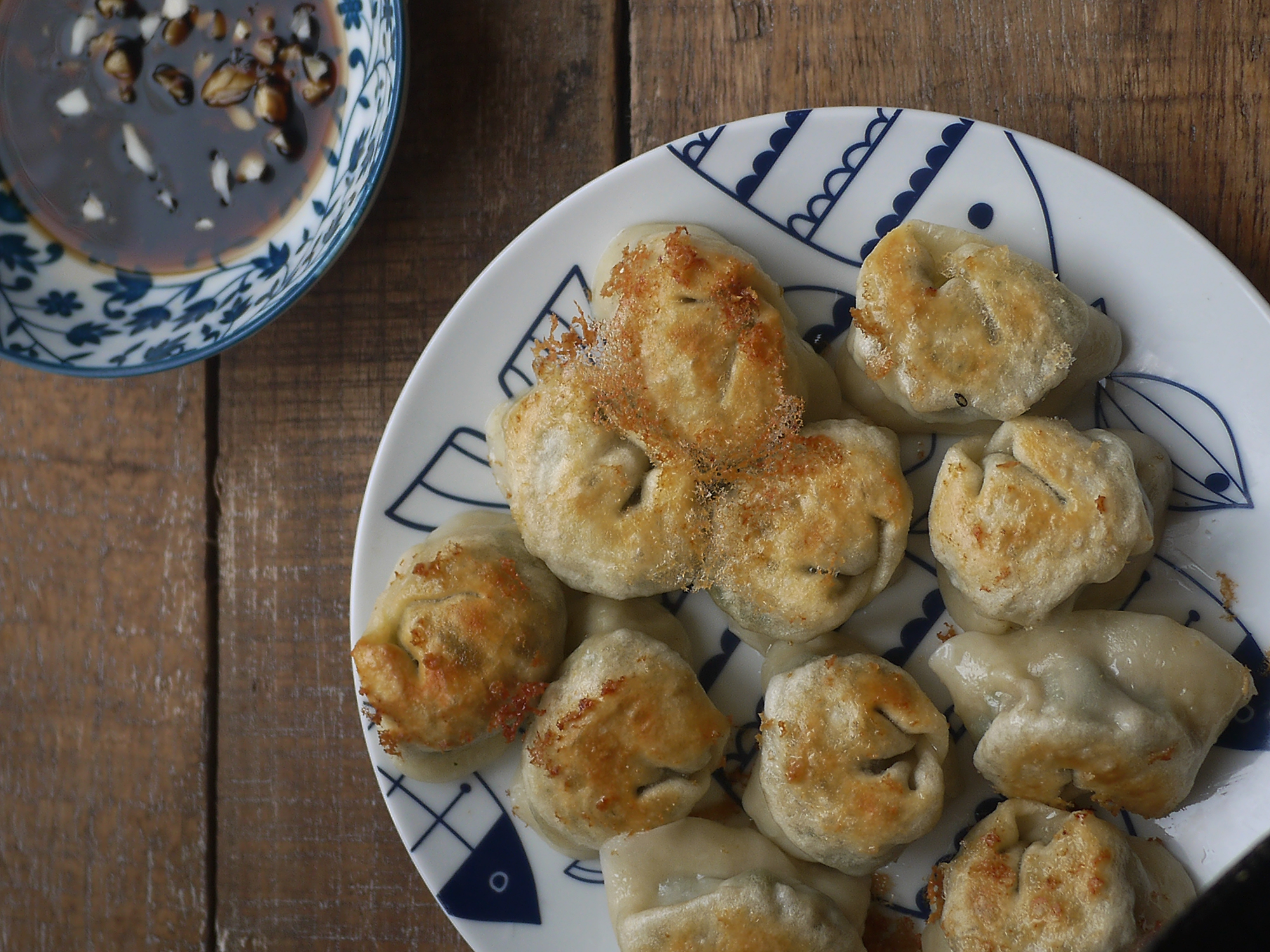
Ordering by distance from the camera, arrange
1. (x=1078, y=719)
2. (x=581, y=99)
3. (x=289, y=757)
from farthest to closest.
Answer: (x=289, y=757) → (x=581, y=99) → (x=1078, y=719)

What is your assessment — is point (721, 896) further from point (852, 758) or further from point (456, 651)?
point (456, 651)

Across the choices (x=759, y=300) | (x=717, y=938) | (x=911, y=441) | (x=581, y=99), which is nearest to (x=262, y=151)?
(x=581, y=99)

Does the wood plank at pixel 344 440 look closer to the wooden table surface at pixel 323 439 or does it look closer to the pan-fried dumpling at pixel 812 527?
the wooden table surface at pixel 323 439

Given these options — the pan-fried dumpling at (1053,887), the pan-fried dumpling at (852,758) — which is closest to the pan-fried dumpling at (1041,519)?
the pan-fried dumpling at (852,758)

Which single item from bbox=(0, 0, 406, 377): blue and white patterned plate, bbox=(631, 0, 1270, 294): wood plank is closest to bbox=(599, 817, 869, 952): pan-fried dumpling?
bbox=(0, 0, 406, 377): blue and white patterned plate

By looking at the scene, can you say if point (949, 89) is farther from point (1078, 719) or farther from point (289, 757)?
point (289, 757)

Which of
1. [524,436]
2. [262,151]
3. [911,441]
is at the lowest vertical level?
[911,441]
